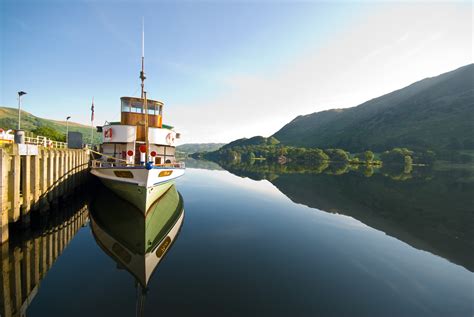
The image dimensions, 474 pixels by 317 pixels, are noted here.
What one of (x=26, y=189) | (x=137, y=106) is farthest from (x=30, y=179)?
(x=137, y=106)

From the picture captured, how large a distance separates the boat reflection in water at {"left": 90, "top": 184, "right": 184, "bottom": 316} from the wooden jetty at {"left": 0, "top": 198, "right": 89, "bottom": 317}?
1878 mm

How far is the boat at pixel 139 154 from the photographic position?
1569 centimetres

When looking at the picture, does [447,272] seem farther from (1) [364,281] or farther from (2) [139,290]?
(2) [139,290]

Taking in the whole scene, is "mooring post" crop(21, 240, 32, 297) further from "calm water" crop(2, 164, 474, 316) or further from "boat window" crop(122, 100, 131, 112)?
"boat window" crop(122, 100, 131, 112)

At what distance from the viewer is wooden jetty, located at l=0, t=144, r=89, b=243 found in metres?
11.4

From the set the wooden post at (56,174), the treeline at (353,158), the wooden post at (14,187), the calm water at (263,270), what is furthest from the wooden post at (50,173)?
the treeline at (353,158)

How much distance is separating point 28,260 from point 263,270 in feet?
37.9

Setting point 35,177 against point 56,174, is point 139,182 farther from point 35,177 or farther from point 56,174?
point 56,174

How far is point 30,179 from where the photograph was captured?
1500 centimetres

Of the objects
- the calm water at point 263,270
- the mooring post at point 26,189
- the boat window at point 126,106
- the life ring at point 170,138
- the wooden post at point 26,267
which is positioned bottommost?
the calm water at point 263,270

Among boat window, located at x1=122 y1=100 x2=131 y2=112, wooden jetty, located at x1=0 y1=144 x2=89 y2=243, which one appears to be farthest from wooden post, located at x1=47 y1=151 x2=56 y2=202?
boat window, located at x1=122 y1=100 x2=131 y2=112

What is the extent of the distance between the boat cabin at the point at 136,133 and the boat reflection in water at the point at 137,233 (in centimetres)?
504

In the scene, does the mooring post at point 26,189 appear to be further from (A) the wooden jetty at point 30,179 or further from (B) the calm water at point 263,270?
(B) the calm water at point 263,270

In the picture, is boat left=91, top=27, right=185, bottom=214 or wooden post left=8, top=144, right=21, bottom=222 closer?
wooden post left=8, top=144, right=21, bottom=222
